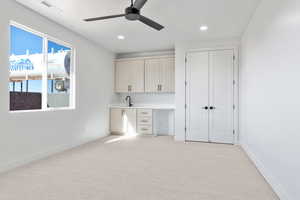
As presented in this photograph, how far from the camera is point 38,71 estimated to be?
3.35 m

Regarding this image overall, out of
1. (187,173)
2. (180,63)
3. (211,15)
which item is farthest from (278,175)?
(180,63)

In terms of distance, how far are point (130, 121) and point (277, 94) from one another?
4003 millimetres

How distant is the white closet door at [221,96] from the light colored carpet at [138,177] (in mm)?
734

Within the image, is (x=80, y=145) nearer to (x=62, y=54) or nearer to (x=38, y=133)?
(x=38, y=133)

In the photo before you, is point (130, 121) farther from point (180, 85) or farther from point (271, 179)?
point (271, 179)

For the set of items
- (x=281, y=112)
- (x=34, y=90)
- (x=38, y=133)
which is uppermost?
(x=34, y=90)

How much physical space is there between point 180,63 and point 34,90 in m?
3.37

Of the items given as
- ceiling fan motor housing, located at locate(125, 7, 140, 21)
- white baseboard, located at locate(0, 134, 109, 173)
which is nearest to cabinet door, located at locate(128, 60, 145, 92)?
white baseboard, located at locate(0, 134, 109, 173)

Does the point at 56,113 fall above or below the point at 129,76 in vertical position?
below

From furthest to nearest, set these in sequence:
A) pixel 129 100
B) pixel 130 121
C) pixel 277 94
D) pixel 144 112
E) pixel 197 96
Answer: pixel 129 100, pixel 130 121, pixel 144 112, pixel 197 96, pixel 277 94

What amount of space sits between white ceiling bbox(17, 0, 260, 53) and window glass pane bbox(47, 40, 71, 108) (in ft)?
1.78

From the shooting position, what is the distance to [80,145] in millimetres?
4184

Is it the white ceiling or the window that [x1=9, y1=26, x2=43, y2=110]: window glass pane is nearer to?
the window

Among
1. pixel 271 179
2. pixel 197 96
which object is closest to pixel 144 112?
pixel 197 96
